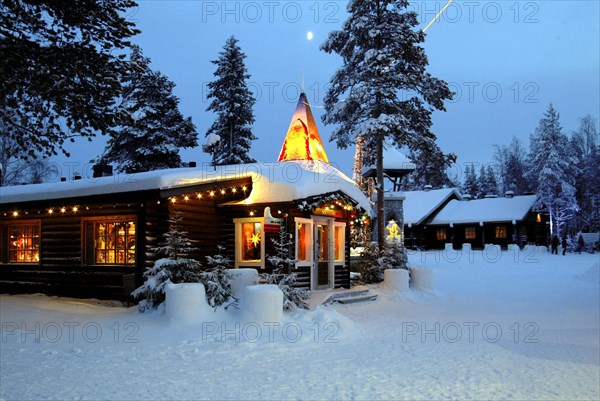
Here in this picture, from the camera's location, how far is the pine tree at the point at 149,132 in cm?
3158

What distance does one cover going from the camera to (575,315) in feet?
43.5

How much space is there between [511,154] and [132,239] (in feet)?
227

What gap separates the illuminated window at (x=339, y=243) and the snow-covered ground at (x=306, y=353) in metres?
2.90

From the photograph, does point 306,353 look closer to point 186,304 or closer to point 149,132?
point 186,304

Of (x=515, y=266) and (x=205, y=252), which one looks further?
(x=515, y=266)

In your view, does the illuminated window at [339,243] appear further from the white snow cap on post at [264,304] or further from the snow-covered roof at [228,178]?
the white snow cap on post at [264,304]

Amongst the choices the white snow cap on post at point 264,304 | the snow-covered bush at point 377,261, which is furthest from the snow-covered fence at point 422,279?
the white snow cap on post at point 264,304

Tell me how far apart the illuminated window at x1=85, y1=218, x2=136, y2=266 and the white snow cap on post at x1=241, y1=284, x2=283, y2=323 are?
4.51 meters

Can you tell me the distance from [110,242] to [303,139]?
26.7 ft

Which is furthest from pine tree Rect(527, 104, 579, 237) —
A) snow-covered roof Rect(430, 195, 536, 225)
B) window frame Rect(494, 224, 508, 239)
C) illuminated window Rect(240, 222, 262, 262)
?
illuminated window Rect(240, 222, 262, 262)

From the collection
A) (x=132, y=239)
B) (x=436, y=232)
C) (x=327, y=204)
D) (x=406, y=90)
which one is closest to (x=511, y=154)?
(x=436, y=232)

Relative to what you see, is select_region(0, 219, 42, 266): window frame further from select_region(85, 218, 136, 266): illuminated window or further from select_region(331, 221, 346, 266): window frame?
select_region(331, 221, 346, 266): window frame

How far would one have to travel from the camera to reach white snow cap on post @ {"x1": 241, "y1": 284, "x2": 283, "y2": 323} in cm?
1047

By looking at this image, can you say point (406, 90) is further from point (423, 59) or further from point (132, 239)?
point (132, 239)
